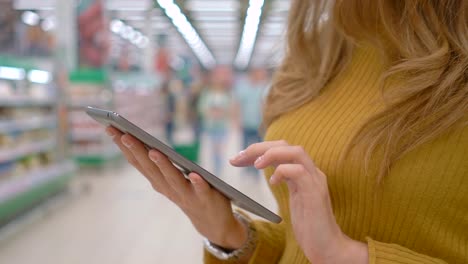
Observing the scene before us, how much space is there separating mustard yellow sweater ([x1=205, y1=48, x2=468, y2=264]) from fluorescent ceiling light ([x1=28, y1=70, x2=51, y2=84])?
5217mm

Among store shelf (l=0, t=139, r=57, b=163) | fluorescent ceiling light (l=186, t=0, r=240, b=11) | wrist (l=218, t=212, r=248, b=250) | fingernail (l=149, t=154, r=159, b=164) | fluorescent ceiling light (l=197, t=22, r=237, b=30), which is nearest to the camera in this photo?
fingernail (l=149, t=154, r=159, b=164)

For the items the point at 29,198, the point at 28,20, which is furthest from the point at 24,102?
the point at 28,20

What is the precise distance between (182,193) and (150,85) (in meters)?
13.3

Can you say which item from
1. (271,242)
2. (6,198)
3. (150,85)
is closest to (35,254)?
(6,198)

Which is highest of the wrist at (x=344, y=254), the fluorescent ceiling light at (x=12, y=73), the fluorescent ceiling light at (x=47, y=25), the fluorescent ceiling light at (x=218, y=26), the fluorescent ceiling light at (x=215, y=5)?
the fluorescent ceiling light at (x=215, y=5)

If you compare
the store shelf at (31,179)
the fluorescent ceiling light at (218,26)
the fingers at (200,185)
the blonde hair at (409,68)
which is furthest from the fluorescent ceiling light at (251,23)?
the store shelf at (31,179)

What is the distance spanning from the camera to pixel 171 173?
939mm

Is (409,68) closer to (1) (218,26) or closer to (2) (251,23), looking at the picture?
(2) (251,23)

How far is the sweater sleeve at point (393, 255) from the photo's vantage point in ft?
2.62

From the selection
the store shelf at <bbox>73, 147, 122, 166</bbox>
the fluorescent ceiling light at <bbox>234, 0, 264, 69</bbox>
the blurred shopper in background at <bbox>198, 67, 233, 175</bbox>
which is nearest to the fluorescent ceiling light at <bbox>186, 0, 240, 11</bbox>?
the fluorescent ceiling light at <bbox>234, 0, 264, 69</bbox>

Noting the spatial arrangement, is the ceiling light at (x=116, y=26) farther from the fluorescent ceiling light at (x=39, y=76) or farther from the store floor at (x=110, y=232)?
the store floor at (x=110, y=232)

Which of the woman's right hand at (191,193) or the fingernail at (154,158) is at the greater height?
the fingernail at (154,158)

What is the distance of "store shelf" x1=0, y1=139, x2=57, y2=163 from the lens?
4797 millimetres

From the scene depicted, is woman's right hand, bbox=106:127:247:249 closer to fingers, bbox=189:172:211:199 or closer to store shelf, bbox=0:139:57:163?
fingers, bbox=189:172:211:199
